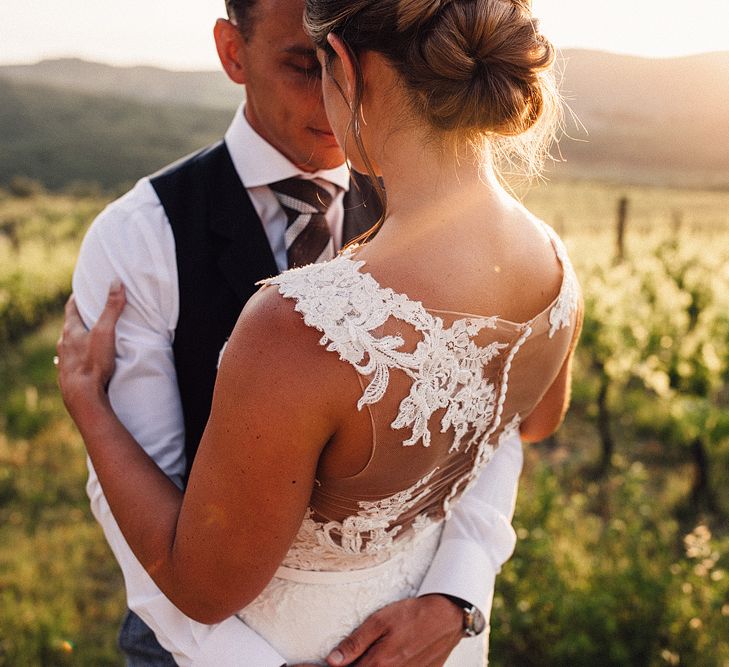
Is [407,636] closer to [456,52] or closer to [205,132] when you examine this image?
[456,52]

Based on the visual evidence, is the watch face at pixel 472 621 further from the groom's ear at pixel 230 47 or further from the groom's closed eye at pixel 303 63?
the groom's ear at pixel 230 47

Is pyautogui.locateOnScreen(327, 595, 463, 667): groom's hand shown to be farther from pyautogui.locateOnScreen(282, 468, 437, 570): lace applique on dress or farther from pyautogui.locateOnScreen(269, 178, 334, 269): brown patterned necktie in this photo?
pyautogui.locateOnScreen(269, 178, 334, 269): brown patterned necktie

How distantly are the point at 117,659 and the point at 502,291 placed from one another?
137 inches

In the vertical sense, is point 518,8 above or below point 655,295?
above

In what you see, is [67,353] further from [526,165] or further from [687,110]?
[687,110]

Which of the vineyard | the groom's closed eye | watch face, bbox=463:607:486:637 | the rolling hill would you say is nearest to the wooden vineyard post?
the vineyard

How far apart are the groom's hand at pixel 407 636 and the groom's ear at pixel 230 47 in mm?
1577

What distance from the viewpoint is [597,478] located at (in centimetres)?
582

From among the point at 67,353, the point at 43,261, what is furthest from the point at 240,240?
the point at 43,261

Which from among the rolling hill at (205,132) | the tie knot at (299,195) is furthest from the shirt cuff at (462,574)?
the rolling hill at (205,132)

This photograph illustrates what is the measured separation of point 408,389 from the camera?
123 centimetres

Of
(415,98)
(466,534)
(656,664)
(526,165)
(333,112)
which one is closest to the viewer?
(415,98)

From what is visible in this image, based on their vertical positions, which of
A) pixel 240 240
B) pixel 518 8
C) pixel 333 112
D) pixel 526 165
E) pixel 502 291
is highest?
pixel 518 8

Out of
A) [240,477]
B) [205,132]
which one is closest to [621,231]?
[240,477]
